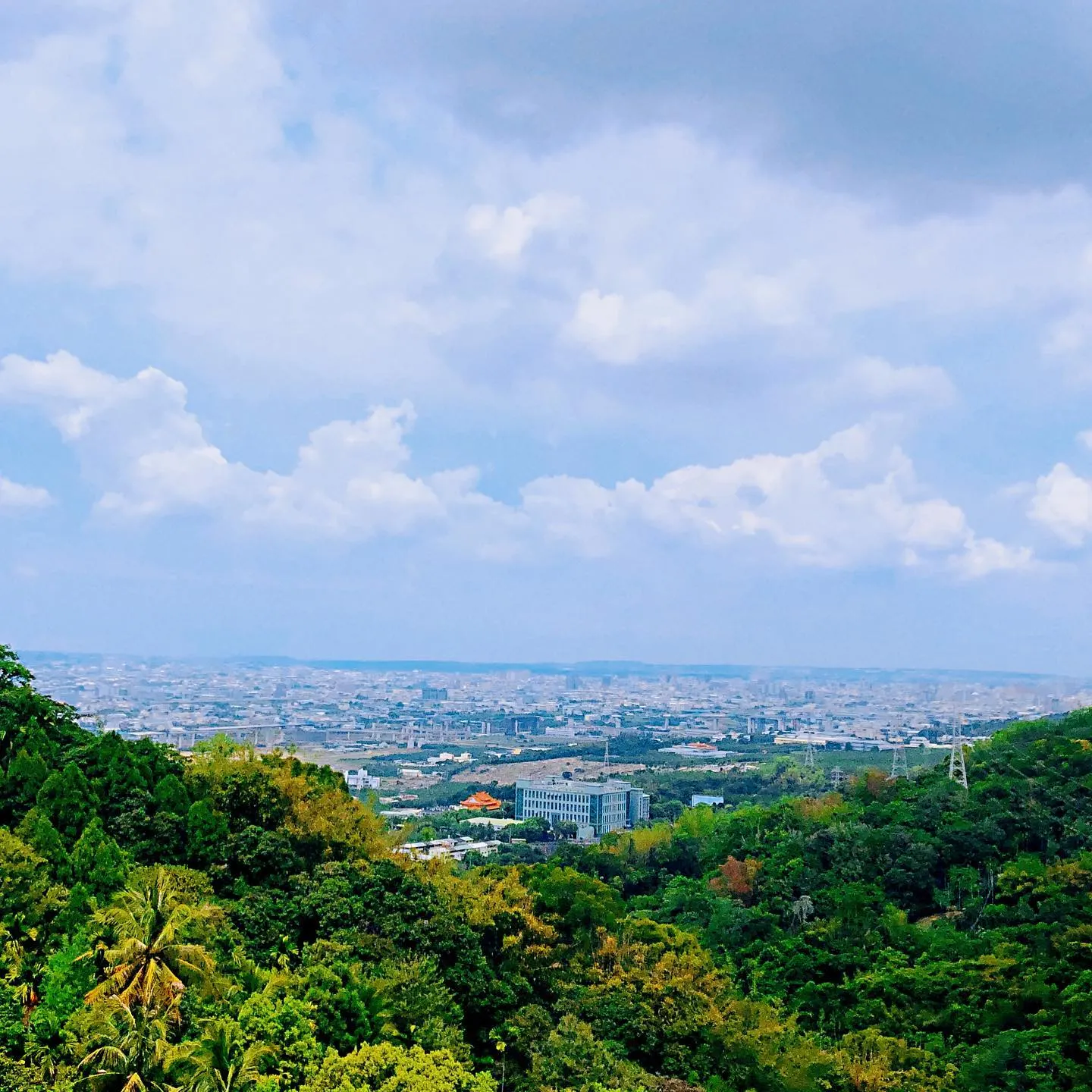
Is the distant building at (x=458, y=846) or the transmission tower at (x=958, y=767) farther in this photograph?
the distant building at (x=458, y=846)

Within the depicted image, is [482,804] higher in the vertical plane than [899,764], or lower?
lower

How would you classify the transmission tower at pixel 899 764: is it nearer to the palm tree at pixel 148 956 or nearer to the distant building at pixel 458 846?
the distant building at pixel 458 846

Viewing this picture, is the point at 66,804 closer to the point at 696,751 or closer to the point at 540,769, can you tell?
the point at 540,769

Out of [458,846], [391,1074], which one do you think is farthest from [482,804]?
[391,1074]

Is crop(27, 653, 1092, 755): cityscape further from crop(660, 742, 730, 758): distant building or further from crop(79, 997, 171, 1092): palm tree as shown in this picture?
crop(79, 997, 171, 1092): palm tree

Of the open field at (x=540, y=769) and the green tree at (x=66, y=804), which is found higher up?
the green tree at (x=66, y=804)

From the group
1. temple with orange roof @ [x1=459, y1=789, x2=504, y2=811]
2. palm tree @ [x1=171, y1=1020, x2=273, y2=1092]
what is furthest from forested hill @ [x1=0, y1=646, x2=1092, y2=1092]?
temple with orange roof @ [x1=459, y1=789, x2=504, y2=811]

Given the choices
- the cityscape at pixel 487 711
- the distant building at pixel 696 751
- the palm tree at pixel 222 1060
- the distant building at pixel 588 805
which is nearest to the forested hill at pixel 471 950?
the palm tree at pixel 222 1060
